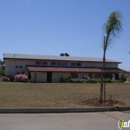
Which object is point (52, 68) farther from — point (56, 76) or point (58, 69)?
point (56, 76)

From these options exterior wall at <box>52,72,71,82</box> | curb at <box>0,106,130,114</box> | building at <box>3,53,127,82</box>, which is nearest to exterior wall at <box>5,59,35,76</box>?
building at <box>3,53,127,82</box>

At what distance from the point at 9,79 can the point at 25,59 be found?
5696mm

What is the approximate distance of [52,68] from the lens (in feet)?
163

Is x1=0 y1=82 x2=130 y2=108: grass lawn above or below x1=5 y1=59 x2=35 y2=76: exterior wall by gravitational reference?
below

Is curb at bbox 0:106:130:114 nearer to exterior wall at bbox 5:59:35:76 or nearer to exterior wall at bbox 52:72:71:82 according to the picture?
exterior wall at bbox 52:72:71:82

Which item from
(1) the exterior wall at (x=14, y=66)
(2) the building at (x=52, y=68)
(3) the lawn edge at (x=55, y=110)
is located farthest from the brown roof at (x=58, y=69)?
(3) the lawn edge at (x=55, y=110)

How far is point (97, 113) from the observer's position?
10.5 metres

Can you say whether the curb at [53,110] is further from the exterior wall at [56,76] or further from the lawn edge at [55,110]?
the exterior wall at [56,76]

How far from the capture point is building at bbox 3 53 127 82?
48.1 metres
